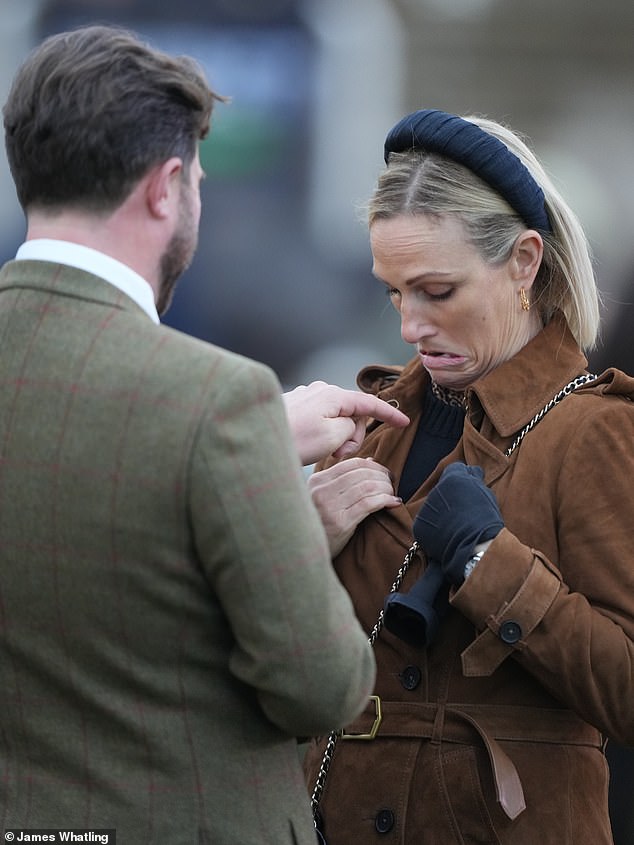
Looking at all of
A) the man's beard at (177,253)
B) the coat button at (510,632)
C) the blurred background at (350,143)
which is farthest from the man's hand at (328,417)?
the blurred background at (350,143)

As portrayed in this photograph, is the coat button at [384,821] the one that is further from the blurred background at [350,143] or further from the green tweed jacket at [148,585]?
the blurred background at [350,143]

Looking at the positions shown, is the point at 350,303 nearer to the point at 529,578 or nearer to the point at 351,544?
the point at 351,544

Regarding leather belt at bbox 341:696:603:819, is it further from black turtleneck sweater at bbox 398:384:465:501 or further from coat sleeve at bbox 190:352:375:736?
coat sleeve at bbox 190:352:375:736

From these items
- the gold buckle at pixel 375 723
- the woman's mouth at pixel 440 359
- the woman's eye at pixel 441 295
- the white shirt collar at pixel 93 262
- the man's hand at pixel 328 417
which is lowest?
the gold buckle at pixel 375 723

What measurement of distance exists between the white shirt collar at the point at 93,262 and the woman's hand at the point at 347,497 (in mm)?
767

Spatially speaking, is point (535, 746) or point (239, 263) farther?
point (239, 263)

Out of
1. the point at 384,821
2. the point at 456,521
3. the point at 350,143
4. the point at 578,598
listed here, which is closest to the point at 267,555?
the point at 456,521

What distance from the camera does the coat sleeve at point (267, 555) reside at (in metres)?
1.29

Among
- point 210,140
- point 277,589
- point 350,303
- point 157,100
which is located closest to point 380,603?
point 277,589

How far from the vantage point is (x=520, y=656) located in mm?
1861

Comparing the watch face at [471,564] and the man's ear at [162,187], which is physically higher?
the man's ear at [162,187]

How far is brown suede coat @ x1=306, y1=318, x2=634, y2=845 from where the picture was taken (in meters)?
1.83

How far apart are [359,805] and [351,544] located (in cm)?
45

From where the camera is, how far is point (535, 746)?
1.94 metres
